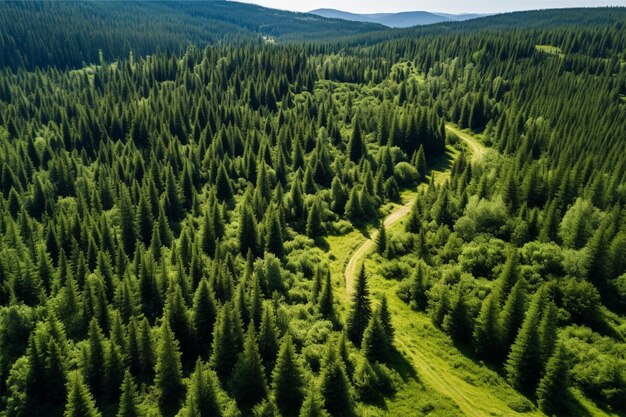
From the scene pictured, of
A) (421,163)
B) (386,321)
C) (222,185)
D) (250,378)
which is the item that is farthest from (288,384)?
(421,163)

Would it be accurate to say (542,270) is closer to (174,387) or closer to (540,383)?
(540,383)

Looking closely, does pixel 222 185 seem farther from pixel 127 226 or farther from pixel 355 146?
pixel 355 146

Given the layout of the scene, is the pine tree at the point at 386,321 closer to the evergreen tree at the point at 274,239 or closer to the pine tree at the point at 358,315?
the pine tree at the point at 358,315

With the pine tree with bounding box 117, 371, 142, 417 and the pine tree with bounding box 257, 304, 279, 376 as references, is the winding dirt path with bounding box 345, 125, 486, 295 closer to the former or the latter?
the pine tree with bounding box 257, 304, 279, 376

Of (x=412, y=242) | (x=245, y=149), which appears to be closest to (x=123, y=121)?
(x=245, y=149)

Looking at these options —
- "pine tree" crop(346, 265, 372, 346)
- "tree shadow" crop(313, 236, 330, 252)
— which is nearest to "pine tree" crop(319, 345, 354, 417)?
"pine tree" crop(346, 265, 372, 346)

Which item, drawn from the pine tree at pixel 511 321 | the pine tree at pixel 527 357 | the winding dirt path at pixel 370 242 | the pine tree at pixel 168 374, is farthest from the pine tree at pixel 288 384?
the pine tree at pixel 511 321

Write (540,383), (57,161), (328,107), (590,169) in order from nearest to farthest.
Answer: (540,383) → (590,169) → (57,161) → (328,107)
